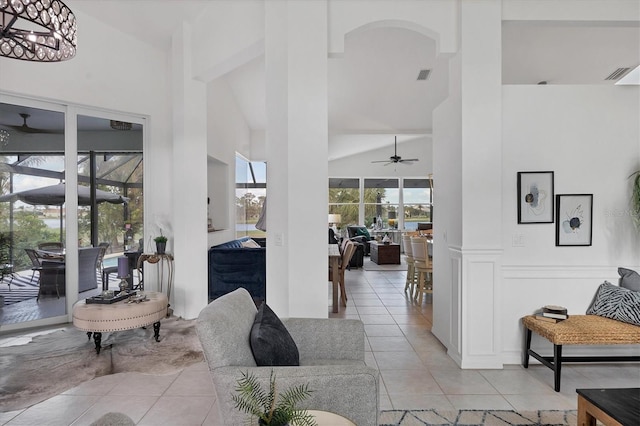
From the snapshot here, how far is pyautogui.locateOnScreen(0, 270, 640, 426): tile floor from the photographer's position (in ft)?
7.70

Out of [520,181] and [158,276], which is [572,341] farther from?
[158,276]

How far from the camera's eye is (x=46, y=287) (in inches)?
162

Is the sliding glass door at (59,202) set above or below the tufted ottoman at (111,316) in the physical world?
above

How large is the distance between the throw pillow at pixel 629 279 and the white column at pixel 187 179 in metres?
4.32

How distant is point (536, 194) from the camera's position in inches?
125

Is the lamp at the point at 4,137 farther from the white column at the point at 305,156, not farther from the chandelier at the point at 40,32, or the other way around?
the white column at the point at 305,156

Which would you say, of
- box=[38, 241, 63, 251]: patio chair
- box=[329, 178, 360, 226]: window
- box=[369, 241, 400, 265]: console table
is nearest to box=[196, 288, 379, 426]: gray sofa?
box=[38, 241, 63, 251]: patio chair

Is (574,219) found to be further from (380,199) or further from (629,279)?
(380,199)

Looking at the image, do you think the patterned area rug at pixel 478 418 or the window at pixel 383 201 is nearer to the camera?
the patterned area rug at pixel 478 418

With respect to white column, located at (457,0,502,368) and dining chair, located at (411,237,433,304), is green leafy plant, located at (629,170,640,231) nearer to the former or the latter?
white column, located at (457,0,502,368)

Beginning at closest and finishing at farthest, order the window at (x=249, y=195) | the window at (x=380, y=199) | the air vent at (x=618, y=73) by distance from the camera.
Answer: the air vent at (x=618, y=73) → the window at (x=249, y=195) → the window at (x=380, y=199)

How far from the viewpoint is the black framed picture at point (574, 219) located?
3182mm

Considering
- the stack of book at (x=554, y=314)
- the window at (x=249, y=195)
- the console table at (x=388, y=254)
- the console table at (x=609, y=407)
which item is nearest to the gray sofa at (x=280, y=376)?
the console table at (x=609, y=407)

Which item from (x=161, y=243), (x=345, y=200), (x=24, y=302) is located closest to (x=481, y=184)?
(x=161, y=243)
